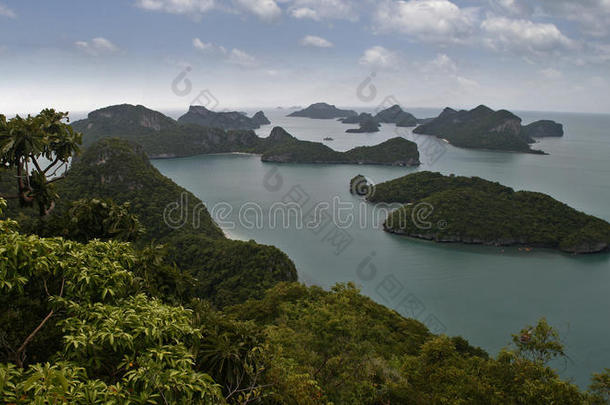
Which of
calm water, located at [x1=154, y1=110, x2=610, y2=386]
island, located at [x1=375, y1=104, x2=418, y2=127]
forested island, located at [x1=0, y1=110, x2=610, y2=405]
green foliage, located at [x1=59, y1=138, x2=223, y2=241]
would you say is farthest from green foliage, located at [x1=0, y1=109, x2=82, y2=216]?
island, located at [x1=375, y1=104, x2=418, y2=127]

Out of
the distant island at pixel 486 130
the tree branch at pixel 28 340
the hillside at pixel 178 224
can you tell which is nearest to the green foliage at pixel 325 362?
the tree branch at pixel 28 340

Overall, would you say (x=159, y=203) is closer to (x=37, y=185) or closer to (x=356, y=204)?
(x=356, y=204)

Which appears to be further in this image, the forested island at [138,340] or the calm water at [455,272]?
the calm water at [455,272]

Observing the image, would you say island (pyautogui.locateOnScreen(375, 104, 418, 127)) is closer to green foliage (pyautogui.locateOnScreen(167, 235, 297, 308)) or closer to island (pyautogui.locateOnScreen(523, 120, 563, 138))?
island (pyautogui.locateOnScreen(523, 120, 563, 138))

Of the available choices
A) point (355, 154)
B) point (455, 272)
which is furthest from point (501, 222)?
point (355, 154)

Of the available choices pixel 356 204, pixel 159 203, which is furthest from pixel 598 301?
pixel 159 203

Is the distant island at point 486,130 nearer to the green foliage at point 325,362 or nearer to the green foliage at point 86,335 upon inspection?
the green foliage at point 325,362

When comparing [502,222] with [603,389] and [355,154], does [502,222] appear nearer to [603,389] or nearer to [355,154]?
[603,389]
